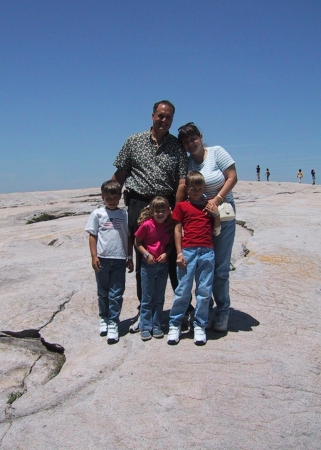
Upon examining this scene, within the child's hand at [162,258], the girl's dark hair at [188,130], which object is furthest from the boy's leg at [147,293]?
the girl's dark hair at [188,130]

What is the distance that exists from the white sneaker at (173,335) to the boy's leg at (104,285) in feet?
2.88

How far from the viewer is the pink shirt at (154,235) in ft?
15.0

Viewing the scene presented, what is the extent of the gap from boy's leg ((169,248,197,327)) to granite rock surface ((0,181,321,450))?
0.93 feet

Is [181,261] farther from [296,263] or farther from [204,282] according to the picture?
[296,263]

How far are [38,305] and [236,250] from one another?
156 inches

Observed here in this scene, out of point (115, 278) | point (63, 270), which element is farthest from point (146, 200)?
point (63, 270)

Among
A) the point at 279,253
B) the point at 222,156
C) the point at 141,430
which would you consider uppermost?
the point at 222,156

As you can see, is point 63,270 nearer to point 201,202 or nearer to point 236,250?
point 236,250

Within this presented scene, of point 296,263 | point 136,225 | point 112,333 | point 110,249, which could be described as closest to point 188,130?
point 136,225

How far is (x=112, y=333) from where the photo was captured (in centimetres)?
467

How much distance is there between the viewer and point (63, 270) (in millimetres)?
7602

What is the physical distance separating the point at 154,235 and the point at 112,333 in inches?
46.2

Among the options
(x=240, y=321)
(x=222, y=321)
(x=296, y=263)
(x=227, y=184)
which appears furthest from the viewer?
Answer: (x=296, y=263)

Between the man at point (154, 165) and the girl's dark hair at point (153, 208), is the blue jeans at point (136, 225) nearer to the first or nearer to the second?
the man at point (154, 165)
